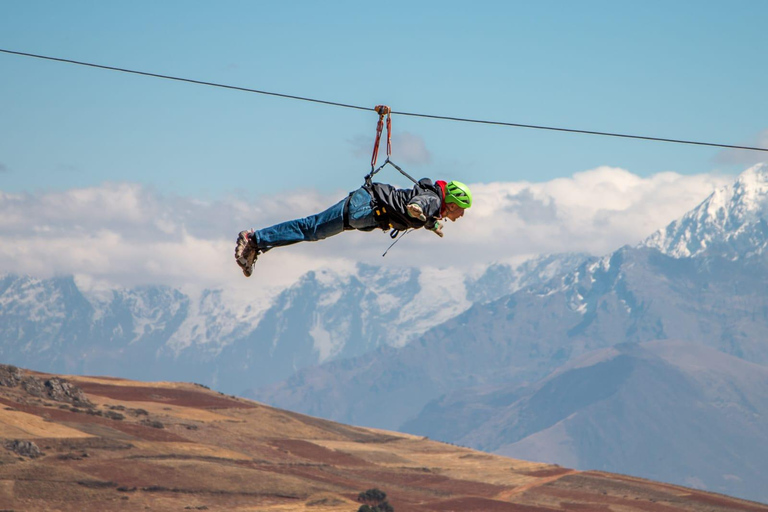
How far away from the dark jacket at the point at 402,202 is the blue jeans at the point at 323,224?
9.8 inches

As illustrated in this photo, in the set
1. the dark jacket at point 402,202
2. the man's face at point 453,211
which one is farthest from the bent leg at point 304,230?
the man's face at point 453,211

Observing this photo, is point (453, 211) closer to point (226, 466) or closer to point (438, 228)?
point (438, 228)

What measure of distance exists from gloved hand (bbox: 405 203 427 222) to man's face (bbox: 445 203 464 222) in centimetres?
155

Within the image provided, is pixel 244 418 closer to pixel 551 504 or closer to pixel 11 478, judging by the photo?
pixel 551 504

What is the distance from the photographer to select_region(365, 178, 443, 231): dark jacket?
25.5m

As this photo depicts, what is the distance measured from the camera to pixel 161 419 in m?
120

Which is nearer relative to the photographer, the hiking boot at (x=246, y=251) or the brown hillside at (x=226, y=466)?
the hiking boot at (x=246, y=251)

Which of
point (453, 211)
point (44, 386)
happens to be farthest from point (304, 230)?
point (44, 386)

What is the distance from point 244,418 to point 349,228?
11291 centimetres

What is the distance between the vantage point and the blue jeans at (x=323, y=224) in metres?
25.7

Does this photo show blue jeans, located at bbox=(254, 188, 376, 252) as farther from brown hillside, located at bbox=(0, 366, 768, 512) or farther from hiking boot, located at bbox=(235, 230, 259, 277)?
brown hillside, located at bbox=(0, 366, 768, 512)

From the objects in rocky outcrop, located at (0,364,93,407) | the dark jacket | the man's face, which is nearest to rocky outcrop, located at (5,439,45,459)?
rocky outcrop, located at (0,364,93,407)

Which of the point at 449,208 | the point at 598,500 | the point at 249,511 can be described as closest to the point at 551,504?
the point at 598,500

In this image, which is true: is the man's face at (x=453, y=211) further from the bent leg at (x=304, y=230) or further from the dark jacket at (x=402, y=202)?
the bent leg at (x=304, y=230)
